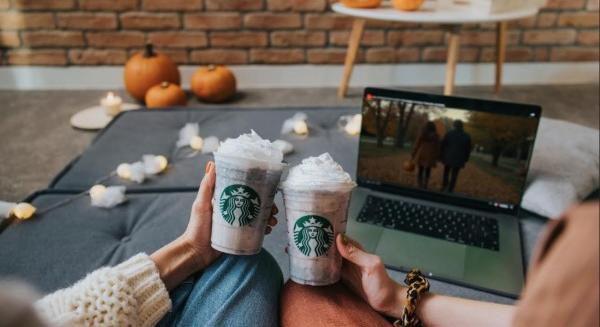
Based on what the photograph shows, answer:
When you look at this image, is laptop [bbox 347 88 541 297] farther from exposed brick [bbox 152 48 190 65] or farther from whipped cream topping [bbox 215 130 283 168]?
exposed brick [bbox 152 48 190 65]

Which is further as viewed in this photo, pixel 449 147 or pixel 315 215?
pixel 449 147

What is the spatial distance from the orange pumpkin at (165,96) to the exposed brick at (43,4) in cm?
72

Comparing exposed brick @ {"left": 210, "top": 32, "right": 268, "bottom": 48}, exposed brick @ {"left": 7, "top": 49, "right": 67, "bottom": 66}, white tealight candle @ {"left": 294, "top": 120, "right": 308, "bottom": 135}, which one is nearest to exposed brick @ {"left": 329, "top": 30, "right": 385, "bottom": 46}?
exposed brick @ {"left": 210, "top": 32, "right": 268, "bottom": 48}

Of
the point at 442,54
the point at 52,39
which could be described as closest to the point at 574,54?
the point at 442,54

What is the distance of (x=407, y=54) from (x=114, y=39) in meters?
1.49

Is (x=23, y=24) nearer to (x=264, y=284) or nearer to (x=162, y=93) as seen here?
(x=162, y=93)

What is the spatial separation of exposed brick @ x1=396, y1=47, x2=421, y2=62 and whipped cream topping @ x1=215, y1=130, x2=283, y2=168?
210cm

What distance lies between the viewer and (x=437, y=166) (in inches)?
46.2

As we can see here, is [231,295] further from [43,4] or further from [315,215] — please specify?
[43,4]

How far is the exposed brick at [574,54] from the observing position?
267 centimetres

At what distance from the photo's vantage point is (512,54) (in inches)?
105

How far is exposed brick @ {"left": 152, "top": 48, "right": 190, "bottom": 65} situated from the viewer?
2578mm

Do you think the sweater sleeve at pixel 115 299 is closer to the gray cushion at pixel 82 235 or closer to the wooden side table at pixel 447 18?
the gray cushion at pixel 82 235

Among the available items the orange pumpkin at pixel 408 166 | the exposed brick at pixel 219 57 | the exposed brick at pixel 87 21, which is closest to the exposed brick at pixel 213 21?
the exposed brick at pixel 219 57
